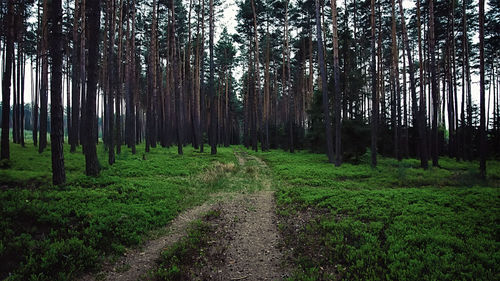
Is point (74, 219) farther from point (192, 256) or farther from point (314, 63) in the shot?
point (314, 63)

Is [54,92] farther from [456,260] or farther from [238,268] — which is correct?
[456,260]

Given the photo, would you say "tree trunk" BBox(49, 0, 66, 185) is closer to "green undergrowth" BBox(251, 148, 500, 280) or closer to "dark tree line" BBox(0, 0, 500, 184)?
"dark tree line" BBox(0, 0, 500, 184)

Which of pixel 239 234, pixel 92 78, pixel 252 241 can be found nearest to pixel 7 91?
pixel 92 78

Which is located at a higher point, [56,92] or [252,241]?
[56,92]

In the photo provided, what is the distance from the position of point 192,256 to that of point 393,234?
4.61 meters

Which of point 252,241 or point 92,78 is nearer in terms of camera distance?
point 252,241

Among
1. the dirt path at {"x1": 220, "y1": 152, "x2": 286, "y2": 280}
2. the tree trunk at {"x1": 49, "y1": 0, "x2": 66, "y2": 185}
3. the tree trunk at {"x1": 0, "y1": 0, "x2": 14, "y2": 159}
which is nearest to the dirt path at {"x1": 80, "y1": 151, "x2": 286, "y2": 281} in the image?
the dirt path at {"x1": 220, "y1": 152, "x2": 286, "y2": 280}

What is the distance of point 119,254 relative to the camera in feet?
15.4

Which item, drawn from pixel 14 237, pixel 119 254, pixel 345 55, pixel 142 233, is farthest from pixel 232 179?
pixel 345 55

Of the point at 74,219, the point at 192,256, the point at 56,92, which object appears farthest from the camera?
the point at 56,92

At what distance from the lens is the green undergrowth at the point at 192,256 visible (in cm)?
399

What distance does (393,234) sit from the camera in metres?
5.11

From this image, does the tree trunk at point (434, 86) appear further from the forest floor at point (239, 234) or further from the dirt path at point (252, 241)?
the dirt path at point (252, 241)

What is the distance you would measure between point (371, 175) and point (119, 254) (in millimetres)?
12853
